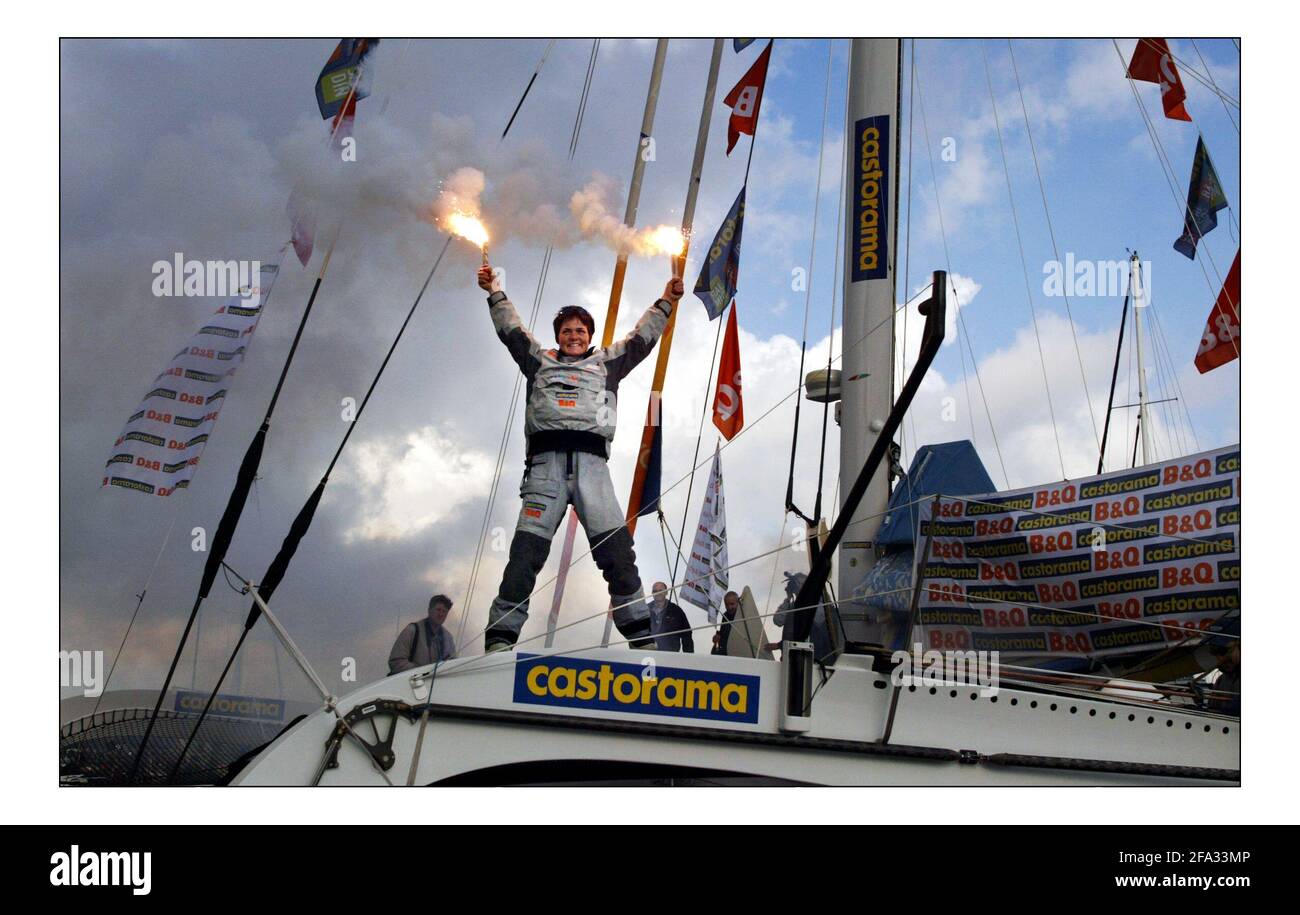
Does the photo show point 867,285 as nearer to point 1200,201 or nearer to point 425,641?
point 425,641

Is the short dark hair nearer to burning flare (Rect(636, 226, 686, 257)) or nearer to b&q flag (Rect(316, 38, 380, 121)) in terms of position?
burning flare (Rect(636, 226, 686, 257))

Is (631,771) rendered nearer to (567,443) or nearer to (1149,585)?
(567,443)

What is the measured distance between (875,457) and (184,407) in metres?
4.00

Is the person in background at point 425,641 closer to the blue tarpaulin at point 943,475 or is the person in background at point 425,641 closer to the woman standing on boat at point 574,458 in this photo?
the woman standing on boat at point 574,458

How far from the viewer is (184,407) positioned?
20.6ft

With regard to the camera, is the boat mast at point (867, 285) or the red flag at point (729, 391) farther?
the red flag at point (729, 391)

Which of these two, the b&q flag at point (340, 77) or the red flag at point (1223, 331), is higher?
the b&q flag at point (340, 77)

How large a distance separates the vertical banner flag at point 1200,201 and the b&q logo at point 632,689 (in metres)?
7.35

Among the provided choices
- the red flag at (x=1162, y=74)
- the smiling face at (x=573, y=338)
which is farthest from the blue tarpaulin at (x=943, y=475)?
the red flag at (x=1162, y=74)

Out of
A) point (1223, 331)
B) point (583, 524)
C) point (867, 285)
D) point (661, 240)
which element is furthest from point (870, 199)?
point (1223, 331)

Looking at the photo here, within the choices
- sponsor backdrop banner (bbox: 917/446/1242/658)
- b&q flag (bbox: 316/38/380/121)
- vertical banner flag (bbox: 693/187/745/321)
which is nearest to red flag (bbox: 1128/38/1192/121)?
vertical banner flag (bbox: 693/187/745/321)

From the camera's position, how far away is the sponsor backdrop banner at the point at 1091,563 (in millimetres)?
6062
